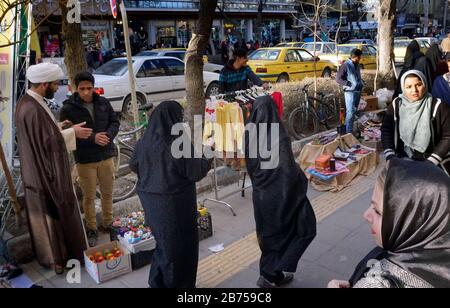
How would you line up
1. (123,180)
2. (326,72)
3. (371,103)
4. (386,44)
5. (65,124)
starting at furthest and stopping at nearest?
(326,72) < (386,44) < (371,103) < (123,180) < (65,124)

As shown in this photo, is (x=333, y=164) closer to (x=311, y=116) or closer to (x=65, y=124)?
(x=311, y=116)

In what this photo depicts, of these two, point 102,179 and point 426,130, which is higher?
point 426,130

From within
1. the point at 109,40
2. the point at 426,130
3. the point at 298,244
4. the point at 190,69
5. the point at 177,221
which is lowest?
the point at 298,244

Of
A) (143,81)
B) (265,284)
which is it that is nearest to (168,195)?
(265,284)

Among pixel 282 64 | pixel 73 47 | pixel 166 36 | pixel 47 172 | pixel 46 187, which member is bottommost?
pixel 46 187

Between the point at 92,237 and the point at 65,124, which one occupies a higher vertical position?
the point at 65,124

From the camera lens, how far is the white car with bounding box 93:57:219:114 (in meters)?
10.6

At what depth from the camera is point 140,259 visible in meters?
3.90

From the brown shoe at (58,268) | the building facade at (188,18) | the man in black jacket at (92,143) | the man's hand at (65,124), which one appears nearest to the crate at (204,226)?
the man in black jacket at (92,143)

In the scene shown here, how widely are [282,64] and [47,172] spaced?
11.8m

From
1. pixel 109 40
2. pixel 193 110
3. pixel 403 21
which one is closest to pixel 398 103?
pixel 193 110

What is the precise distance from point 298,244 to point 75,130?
2199 mm

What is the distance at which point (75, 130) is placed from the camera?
3.83 m
